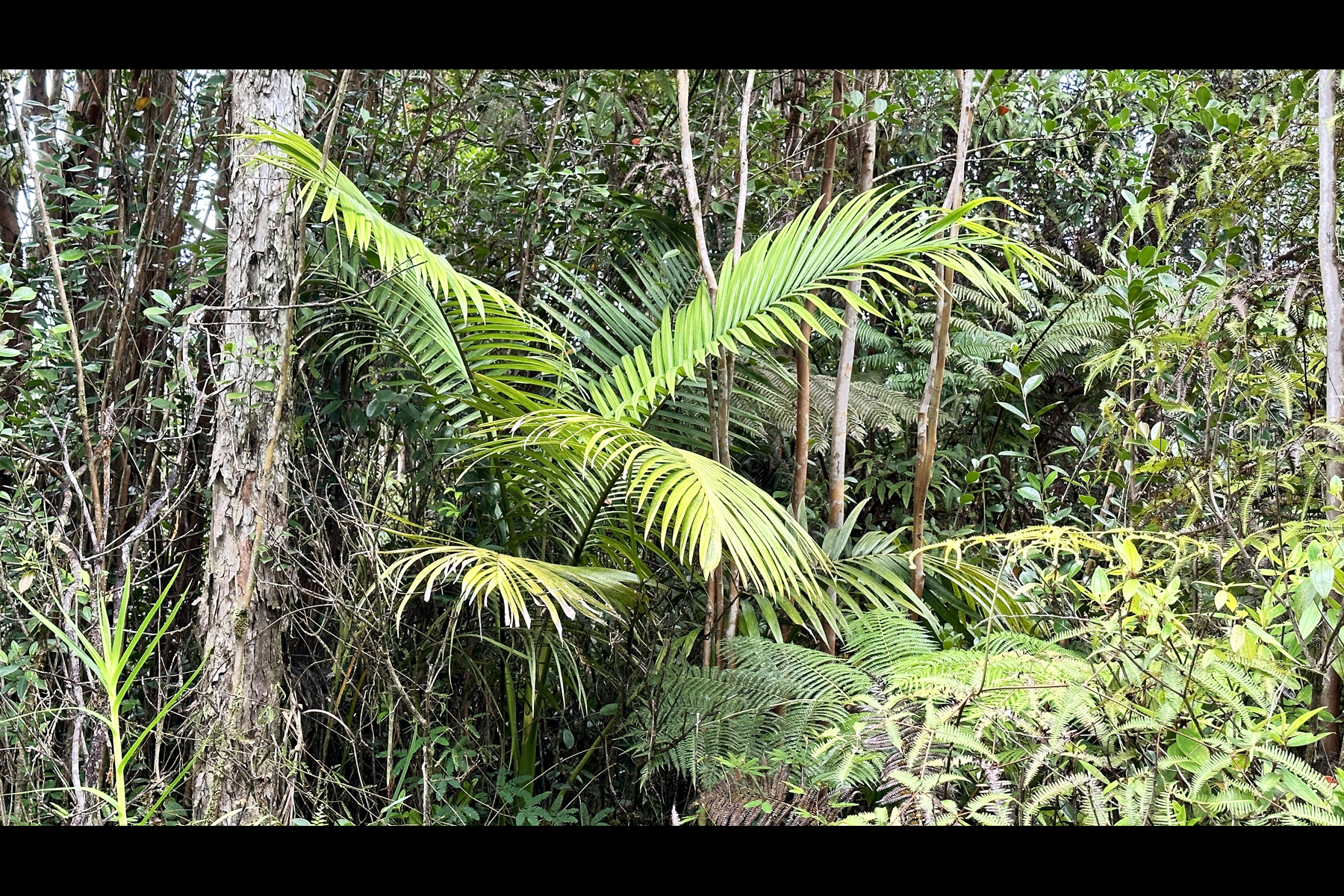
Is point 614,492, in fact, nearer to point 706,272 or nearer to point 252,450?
point 706,272

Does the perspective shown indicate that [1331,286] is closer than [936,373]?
Yes

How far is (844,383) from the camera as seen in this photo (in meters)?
3.05

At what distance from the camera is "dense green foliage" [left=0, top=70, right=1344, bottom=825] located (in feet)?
5.73

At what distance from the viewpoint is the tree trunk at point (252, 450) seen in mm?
2385

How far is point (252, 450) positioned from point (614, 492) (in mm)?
941

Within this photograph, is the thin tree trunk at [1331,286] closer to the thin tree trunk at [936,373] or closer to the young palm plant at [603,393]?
the young palm plant at [603,393]

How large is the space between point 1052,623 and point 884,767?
35.0 inches

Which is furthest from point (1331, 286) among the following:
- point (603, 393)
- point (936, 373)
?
point (603, 393)

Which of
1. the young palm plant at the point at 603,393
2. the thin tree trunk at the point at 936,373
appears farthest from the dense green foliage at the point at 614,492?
the thin tree trunk at the point at 936,373

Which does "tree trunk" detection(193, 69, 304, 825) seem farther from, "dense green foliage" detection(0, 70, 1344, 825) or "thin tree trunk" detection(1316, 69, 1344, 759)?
"thin tree trunk" detection(1316, 69, 1344, 759)

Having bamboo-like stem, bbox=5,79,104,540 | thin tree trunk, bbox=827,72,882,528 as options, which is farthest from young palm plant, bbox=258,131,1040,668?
bamboo-like stem, bbox=5,79,104,540

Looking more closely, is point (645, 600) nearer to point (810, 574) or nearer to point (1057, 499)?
point (810, 574)
